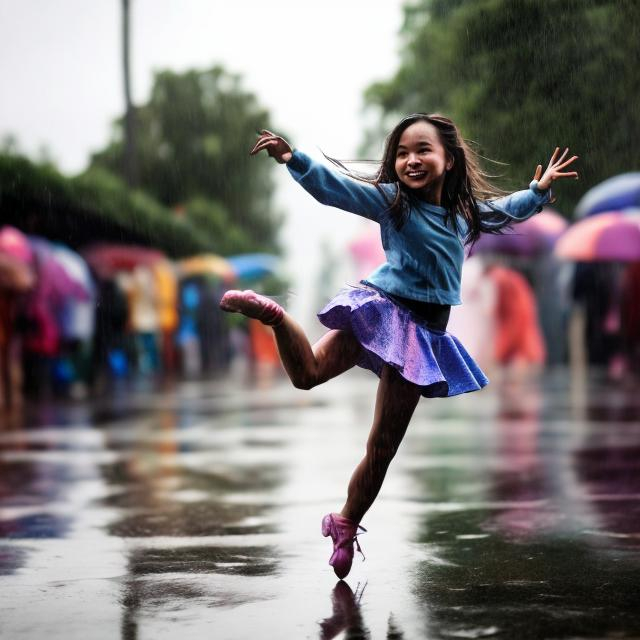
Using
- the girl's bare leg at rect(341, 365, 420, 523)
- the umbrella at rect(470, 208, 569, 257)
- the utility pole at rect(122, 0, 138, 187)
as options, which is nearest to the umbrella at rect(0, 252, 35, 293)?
the umbrella at rect(470, 208, 569, 257)

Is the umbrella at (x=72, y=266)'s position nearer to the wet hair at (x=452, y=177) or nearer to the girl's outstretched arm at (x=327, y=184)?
the wet hair at (x=452, y=177)

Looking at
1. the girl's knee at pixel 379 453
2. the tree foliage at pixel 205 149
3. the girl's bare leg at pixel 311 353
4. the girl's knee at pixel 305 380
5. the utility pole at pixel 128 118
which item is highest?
the tree foliage at pixel 205 149

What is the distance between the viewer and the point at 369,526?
592cm

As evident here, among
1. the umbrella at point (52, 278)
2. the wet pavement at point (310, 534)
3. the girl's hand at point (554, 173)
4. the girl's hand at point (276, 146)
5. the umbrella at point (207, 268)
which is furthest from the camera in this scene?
the umbrella at point (207, 268)

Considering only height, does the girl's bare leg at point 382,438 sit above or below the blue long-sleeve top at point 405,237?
below

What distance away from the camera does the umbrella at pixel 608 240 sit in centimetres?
1830

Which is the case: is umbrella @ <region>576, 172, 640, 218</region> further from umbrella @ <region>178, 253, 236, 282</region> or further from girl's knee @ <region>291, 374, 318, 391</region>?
girl's knee @ <region>291, 374, 318, 391</region>

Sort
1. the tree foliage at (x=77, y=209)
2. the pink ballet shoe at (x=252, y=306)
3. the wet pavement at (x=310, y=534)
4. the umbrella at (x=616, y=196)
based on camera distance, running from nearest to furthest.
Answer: the wet pavement at (x=310, y=534) → the pink ballet shoe at (x=252, y=306) → the tree foliage at (x=77, y=209) → the umbrella at (x=616, y=196)

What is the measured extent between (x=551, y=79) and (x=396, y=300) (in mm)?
12725

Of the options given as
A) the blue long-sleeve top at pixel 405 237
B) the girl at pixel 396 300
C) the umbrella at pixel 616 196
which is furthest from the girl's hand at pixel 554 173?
the umbrella at pixel 616 196

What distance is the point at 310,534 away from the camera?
571 centimetres

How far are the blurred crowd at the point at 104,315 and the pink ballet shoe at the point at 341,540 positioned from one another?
12.8 m

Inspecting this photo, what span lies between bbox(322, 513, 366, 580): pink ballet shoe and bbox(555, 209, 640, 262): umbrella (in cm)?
1409

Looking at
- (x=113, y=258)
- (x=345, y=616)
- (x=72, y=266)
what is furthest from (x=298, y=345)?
(x=113, y=258)
